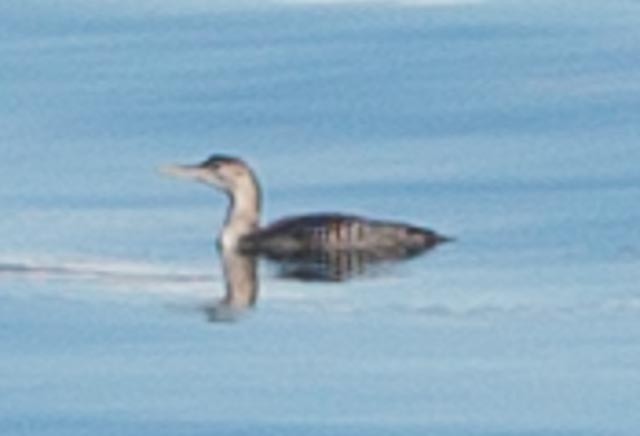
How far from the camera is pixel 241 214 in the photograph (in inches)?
950

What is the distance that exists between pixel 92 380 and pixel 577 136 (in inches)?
334

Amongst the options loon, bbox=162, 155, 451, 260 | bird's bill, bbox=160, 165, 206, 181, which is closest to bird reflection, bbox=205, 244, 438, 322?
loon, bbox=162, 155, 451, 260

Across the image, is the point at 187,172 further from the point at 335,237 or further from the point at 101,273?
the point at 101,273

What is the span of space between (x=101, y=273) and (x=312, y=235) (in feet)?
4.44

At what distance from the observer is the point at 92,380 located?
19578 mm

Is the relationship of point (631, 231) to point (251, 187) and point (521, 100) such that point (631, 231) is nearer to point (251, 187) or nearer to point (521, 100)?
point (251, 187)

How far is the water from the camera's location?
19.1 metres

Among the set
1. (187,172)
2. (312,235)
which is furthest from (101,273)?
(187,172)

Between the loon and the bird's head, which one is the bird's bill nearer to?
the bird's head

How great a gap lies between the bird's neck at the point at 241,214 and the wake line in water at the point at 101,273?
3.16ft

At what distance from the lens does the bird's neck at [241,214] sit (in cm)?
2381

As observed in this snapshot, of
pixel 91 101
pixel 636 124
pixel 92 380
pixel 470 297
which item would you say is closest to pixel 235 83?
pixel 91 101

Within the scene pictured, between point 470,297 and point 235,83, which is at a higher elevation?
point 235,83

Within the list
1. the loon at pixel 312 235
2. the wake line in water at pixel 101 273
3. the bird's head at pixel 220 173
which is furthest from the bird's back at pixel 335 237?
the wake line in water at pixel 101 273
